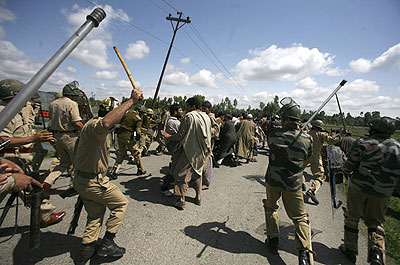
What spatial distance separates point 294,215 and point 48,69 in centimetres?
298

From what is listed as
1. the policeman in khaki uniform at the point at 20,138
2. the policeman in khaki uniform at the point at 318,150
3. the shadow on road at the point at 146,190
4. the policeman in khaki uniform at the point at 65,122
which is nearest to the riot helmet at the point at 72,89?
the policeman in khaki uniform at the point at 65,122

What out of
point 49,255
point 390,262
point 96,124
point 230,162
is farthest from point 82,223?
point 230,162

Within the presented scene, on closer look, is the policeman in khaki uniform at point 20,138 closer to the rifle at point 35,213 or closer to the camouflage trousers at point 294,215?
the rifle at point 35,213

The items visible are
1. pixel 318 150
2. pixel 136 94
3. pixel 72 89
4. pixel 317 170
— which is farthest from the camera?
pixel 318 150

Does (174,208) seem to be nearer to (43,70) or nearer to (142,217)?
(142,217)

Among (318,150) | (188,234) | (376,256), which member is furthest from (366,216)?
(318,150)

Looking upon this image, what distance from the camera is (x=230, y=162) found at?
25.9ft

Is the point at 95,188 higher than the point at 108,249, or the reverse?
the point at 95,188

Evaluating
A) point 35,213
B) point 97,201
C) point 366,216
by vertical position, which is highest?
point 366,216

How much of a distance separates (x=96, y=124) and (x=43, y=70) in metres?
1.31

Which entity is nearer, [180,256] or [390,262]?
[180,256]

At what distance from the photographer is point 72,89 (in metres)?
3.92

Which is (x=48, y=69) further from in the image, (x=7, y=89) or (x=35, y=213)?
(x=7, y=89)

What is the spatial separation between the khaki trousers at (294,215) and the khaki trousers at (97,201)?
206 centimetres
